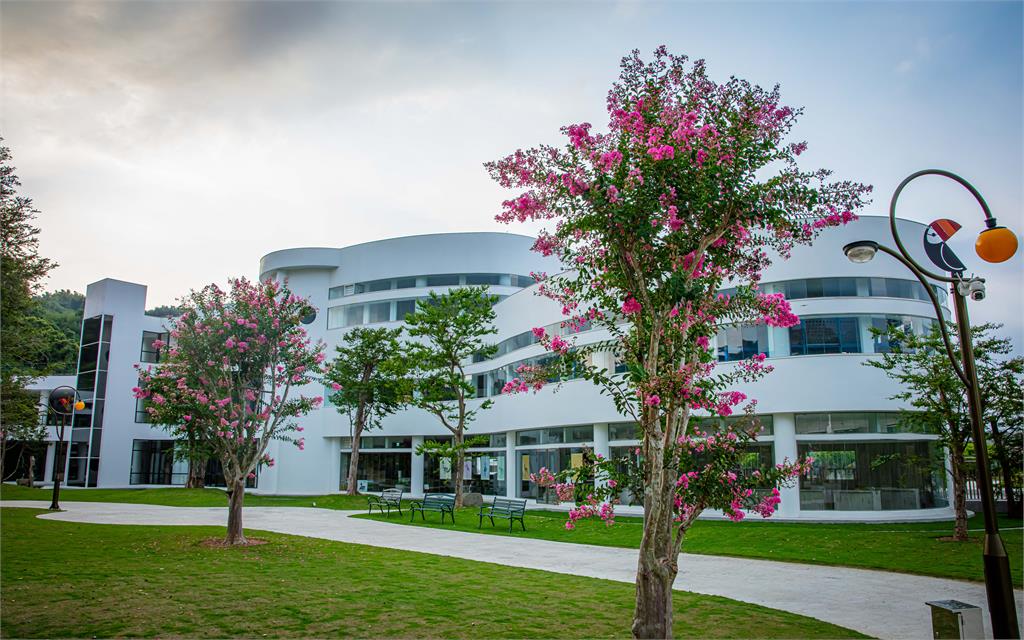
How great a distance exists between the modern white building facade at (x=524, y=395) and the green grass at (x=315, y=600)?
3475mm

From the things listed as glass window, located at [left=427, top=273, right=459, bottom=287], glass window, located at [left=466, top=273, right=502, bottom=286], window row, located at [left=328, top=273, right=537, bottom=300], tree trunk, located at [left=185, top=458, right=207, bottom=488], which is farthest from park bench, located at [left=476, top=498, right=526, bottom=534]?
tree trunk, located at [left=185, top=458, right=207, bottom=488]

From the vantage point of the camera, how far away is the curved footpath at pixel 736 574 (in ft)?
32.5

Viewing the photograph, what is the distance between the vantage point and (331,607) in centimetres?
902

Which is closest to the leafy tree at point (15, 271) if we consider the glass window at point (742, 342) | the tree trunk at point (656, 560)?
the tree trunk at point (656, 560)

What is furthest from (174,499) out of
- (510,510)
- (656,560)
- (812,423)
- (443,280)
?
(656,560)

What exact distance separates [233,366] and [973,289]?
14503mm

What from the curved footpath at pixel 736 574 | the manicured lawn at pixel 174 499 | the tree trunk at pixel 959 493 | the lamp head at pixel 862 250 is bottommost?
the manicured lawn at pixel 174 499

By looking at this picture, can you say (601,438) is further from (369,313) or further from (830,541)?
(369,313)

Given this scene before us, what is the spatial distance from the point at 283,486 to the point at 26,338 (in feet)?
106

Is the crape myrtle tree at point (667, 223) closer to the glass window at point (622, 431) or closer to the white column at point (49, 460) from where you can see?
the glass window at point (622, 431)

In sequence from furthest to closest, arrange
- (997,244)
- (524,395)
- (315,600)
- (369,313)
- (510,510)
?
(369,313) → (524,395) → (510,510) → (315,600) → (997,244)

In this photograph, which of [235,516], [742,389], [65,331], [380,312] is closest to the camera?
[235,516]

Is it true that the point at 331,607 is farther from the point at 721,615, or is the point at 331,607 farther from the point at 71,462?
the point at 71,462

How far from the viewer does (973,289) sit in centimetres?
857
